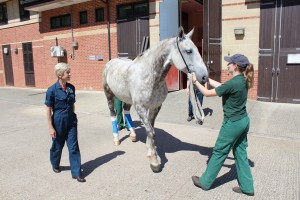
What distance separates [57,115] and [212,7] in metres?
7.85

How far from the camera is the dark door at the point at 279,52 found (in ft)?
29.8

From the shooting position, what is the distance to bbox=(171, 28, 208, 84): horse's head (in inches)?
146

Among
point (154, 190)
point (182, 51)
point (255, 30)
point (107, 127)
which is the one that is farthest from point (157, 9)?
point (154, 190)

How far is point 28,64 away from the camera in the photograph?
59.7 ft

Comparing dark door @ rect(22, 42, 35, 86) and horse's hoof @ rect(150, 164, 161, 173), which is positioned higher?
dark door @ rect(22, 42, 35, 86)

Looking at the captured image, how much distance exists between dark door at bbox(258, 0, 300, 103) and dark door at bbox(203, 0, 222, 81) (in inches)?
59.3

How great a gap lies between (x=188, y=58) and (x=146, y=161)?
79.7 inches

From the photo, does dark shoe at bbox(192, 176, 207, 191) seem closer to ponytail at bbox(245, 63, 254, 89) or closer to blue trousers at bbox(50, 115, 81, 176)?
ponytail at bbox(245, 63, 254, 89)

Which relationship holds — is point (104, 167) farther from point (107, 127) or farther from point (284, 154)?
point (284, 154)

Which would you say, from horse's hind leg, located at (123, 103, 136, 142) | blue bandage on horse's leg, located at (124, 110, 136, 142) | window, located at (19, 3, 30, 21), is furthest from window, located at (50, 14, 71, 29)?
blue bandage on horse's leg, located at (124, 110, 136, 142)

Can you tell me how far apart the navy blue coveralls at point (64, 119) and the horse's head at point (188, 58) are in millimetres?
1696

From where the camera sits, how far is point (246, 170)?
3.50m

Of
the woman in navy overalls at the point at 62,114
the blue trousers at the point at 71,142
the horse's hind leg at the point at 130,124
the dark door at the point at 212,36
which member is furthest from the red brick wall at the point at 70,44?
the blue trousers at the point at 71,142

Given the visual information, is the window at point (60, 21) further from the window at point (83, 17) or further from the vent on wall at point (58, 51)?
the vent on wall at point (58, 51)
